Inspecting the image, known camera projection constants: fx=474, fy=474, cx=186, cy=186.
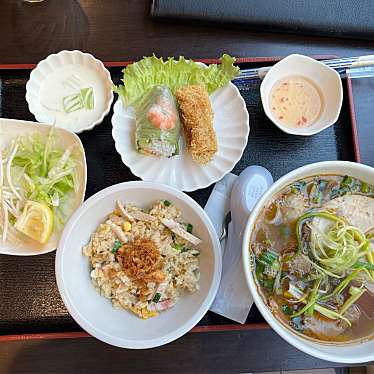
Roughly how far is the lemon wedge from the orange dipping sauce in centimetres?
90

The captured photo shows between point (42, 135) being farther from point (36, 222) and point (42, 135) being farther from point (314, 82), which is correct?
point (314, 82)

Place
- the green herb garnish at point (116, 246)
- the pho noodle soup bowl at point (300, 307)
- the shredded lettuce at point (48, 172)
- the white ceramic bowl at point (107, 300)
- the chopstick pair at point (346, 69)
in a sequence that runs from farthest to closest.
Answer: the chopstick pair at point (346, 69) < the shredded lettuce at point (48, 172) < the green herb garnish at point (116, 246) < the white ceramic bowl at point (107, 300) < the pho noodle soup bowl at point (300, 307)

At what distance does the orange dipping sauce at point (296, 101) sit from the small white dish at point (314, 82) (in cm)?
2

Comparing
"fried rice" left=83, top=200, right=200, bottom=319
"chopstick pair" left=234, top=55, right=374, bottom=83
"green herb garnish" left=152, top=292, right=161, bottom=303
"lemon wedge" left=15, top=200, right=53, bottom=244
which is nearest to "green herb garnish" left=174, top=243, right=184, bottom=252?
"fried rice" left=83, top=200, right=200, bottom=319

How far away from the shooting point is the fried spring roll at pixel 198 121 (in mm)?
1714

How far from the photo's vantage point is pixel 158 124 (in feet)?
5.64

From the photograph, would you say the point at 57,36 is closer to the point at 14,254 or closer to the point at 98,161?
the point at 98,161

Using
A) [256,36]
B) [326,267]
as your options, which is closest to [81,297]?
[326,267]

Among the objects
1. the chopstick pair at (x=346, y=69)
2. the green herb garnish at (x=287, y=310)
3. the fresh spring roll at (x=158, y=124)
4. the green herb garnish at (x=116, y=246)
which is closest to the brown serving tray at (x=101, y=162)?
the chopstick pair at (x=346, y=69)

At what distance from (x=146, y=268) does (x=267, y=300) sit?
1.35ft

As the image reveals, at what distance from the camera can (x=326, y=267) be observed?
1240 mm

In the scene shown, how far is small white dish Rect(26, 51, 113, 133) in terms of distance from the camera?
1.77 m

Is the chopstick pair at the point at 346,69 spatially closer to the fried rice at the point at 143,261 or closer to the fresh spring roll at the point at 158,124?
the fresh spring roll at the point at 158,124

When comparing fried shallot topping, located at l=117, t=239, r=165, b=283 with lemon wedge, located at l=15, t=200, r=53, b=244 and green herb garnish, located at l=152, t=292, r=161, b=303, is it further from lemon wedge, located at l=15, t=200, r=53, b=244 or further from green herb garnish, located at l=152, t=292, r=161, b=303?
lemon wedge, located at l=15, t=200, r=53, b=244
